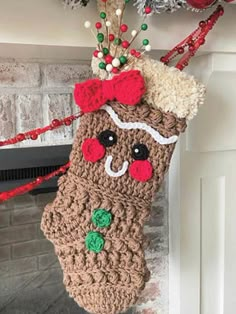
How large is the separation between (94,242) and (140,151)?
202 mm

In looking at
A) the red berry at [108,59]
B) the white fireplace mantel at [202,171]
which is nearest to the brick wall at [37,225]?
the white fireplace mantel at [202,171]

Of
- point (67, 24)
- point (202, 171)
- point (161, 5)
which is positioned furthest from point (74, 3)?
point (202, 171)

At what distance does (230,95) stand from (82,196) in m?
0.53

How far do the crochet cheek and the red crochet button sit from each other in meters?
0.07

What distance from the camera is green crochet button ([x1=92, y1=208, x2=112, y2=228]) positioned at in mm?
927

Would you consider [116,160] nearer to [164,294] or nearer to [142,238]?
[142,238]

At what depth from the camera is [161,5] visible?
0.92 metres

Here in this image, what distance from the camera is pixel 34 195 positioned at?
1216 mm

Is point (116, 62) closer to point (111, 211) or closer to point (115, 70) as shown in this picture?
point (115, 70)

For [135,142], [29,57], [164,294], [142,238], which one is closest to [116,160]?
[135,142]

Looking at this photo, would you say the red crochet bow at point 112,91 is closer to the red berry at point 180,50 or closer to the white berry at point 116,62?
the white berry at point 116,62

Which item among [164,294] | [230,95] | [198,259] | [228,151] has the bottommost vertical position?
[164,294]

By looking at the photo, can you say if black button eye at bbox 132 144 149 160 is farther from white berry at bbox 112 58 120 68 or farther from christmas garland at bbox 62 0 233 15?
christmas garland at bbox 62 0 233 15

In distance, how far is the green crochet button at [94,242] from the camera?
0.93 meters
